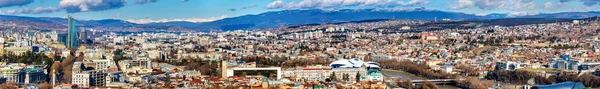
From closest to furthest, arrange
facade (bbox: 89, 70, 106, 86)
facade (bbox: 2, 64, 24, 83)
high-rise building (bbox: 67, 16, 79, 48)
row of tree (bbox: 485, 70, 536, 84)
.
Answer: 1. facade (bbox: 89, 70, 106, 86)
2. facade (bbox: 2, 64, 24, 83)
3. row of tree (bbox: 485, 70, 536, 84)
4. high-rise building (bbox: 67, 16, 79, 48)

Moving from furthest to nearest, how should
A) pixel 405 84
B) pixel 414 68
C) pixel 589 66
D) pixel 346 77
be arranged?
pixel 414 68
pixel 589 66
pixel 346 77
pixel 405 84

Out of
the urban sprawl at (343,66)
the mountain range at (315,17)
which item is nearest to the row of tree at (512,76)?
the urban sprawl at (343,66)

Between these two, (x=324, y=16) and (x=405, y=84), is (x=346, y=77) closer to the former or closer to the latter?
(x=405, y=84)

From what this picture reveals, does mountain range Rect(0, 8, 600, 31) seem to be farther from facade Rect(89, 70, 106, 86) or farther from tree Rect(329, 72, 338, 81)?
facade Rect(89, 70, 106, 86)

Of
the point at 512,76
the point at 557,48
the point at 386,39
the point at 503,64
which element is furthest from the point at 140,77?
the point at 386,39

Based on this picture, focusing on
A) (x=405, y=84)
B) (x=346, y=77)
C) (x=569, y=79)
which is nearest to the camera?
(x=405, y=84)

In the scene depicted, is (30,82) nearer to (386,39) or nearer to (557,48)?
(557,48)

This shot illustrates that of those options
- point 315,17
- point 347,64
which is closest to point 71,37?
point 347,64

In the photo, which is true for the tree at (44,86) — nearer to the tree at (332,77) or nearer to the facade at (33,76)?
the facade at (33,76)

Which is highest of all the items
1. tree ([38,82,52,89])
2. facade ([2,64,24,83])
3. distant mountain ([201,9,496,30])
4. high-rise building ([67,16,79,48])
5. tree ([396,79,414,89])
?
distant mountain ([201,9,496,30])

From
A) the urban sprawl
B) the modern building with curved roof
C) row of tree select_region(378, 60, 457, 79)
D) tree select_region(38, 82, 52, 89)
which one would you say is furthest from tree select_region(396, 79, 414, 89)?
tree select_region(38, 82, 52, 89)

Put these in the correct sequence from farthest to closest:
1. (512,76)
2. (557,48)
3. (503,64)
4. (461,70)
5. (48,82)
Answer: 1. (557,48)
2. (503,64)
3. (461,70)
4. (512,76)
5. (48,82)
